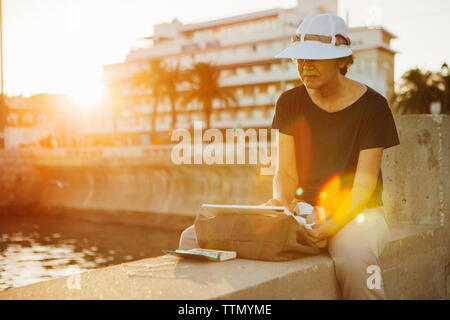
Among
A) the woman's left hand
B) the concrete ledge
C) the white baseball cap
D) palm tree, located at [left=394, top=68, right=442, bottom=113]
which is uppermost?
palm tree, located at [left=394, top=68, right=442, bottom=113]

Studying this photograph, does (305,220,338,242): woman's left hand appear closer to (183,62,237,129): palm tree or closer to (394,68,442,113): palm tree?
(394,68,442,113): palm tree

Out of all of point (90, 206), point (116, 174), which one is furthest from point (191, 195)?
point (90, 206)

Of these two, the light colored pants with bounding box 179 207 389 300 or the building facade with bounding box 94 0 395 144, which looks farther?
the building facade with bounding box 94 0 395 144

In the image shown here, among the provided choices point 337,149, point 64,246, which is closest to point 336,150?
point 337,149

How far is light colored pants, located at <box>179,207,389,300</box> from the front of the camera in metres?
2.92

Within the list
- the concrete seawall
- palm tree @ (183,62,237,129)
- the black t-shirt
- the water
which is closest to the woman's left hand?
the black t-shirt

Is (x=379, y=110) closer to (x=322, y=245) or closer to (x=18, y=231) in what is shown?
(x=322, y=245)

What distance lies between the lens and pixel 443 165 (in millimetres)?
4652

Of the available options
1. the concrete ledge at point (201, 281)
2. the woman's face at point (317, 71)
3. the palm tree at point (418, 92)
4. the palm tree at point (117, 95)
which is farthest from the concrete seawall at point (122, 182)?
the palm tree at point (117, 95)

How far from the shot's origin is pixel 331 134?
10.9 feet

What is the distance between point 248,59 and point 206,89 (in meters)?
6.81

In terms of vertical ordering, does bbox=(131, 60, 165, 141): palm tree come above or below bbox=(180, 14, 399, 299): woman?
above

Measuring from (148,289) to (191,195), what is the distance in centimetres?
2908

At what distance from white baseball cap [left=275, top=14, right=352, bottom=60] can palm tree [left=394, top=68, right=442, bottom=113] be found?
51165mm
